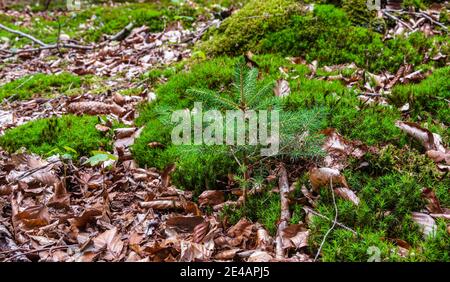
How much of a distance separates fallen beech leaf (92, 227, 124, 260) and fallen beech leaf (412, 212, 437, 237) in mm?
2110

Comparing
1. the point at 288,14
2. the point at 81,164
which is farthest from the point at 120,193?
the point at 288,14

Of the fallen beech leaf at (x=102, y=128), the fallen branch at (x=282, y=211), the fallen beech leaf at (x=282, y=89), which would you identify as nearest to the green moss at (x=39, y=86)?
the fallen beech leaf at (x=102, y=128)

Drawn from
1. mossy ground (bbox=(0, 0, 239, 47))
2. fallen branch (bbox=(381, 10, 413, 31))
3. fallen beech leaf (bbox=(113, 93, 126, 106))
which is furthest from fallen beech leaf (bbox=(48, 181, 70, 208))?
mossy ground (bbox=(0, 0, 239, 47))

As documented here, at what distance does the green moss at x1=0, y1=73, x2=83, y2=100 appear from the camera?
6.12 metres

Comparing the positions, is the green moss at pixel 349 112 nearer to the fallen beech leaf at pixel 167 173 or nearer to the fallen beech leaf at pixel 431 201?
the fallen beech leaf at pixel 431 201

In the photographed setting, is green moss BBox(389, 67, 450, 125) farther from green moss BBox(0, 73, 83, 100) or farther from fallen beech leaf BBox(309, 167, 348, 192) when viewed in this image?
green moss BBox(0, 73, 83, 100)

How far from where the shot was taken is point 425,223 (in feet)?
9.14

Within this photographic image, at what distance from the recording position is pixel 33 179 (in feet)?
12.3

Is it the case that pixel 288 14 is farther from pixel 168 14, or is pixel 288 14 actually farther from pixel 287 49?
pixel 168 14

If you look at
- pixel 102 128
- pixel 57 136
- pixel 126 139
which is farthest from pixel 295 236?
pixel 57 136

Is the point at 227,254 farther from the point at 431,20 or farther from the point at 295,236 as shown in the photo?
the point at 431,20

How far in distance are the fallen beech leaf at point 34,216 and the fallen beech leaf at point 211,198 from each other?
4.08 ft

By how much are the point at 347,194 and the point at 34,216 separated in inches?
96.4

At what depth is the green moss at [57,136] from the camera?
4344 mm
